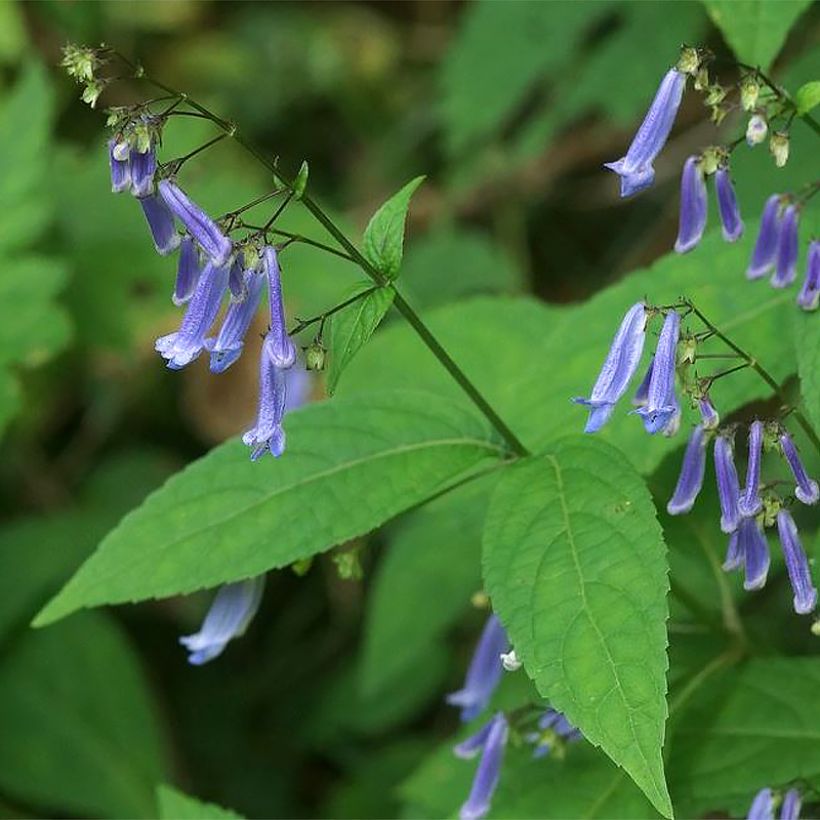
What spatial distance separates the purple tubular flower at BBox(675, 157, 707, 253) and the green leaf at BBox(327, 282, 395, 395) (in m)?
0.64

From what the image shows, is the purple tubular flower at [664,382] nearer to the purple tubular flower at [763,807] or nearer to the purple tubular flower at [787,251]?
the purple tubular flower at [787,251]

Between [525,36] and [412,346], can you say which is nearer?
[412,346]

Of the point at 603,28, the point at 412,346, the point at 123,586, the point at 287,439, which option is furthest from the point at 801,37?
the point at 123,586

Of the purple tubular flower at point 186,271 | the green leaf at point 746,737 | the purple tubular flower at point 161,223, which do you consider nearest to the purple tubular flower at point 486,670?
the green leaf at point 746,737

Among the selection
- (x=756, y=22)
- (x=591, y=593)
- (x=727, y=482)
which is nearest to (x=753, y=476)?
(x=727, y=482)

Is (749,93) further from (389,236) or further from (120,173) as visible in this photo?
(120,173)

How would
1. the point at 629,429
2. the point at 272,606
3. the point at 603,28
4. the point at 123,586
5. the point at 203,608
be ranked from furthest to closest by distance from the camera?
1. the point at 603,28
2. the point at 272,606
3. the point at 203,608
4. the point at 629,429
5. the point at 123,586

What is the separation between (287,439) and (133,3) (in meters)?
5.56

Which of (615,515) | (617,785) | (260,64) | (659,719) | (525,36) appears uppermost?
(260,64)

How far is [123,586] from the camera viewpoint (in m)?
2.73

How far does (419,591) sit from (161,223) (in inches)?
92.8

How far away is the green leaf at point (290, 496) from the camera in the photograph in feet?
8.72

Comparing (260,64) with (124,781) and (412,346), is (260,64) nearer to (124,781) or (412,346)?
(412,346)

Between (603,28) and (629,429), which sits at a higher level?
(603,28)
